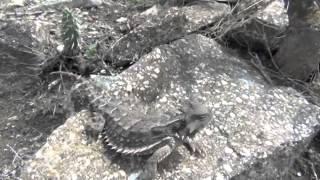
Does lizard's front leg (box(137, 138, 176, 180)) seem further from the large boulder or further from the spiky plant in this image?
the spiky plant

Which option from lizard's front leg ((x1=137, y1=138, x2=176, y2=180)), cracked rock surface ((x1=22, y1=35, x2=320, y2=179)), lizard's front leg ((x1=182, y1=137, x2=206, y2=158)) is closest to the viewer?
lizard's front leg ((x1=137, y1=138, x2=176, y2=180))

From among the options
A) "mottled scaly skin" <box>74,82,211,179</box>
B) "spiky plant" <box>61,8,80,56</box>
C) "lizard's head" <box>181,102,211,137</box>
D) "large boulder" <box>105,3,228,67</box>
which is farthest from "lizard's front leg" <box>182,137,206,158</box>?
"spiky plant" <box>61,8,80,56</box>

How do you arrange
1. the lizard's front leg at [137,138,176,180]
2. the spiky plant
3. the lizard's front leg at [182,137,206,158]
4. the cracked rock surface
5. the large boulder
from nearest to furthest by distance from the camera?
the lizard's front leg at [137,138,176,180]
the cracked rock surface
the lizard's front leg at [182,137,206,158]
the spiky plant
the large boulder

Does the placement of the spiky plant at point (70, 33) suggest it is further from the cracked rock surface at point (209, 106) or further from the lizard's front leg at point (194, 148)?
the lizard's front leg at point (194, 148)

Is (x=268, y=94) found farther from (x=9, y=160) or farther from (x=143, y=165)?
(x=9, y=160)

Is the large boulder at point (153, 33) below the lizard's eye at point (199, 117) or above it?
below

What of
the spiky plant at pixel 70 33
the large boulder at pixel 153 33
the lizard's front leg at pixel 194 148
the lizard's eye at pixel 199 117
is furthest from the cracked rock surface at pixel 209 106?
the spiky plant at pixel 70 33

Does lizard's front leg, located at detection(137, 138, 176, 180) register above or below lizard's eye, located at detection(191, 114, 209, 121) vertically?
below
